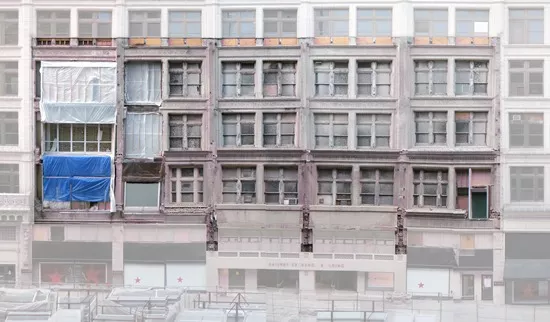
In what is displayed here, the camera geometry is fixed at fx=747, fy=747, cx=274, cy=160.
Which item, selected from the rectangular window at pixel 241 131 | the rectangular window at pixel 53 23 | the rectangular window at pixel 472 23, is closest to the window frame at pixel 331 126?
the rectangular window at pixel 241 131

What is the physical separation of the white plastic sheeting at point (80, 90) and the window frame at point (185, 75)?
1.29ft

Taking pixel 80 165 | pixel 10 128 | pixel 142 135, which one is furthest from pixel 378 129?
pixel 10 128

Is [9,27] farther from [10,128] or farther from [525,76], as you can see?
[525,76]

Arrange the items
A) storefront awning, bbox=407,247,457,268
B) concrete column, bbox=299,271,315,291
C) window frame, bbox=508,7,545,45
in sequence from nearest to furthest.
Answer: window frame, bbox=508,7,545,45
storefront awning, bbox=407,247,457,268
concrete column, bbox=299,271,315,291

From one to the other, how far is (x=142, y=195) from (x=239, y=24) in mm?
1386

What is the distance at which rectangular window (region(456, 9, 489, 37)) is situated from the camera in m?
5.08

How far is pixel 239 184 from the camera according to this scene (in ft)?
17.1

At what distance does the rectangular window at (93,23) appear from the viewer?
17.3 ft

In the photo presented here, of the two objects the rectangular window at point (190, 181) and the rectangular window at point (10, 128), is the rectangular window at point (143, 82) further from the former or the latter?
the rectangular window at point (10, 128)

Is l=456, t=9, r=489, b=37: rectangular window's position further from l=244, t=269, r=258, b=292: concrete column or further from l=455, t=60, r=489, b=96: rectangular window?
l=244, t=269, r=258, b=292: concrete column

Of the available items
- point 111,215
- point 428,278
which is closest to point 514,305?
point 428,278

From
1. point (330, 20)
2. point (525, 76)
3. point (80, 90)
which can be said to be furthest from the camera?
point (80, 90)

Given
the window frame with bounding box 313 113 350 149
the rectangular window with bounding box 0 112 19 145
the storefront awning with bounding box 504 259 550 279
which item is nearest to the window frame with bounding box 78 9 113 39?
the rectangular window with bounding box 0 112 19 145

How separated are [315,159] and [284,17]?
1011 mm
